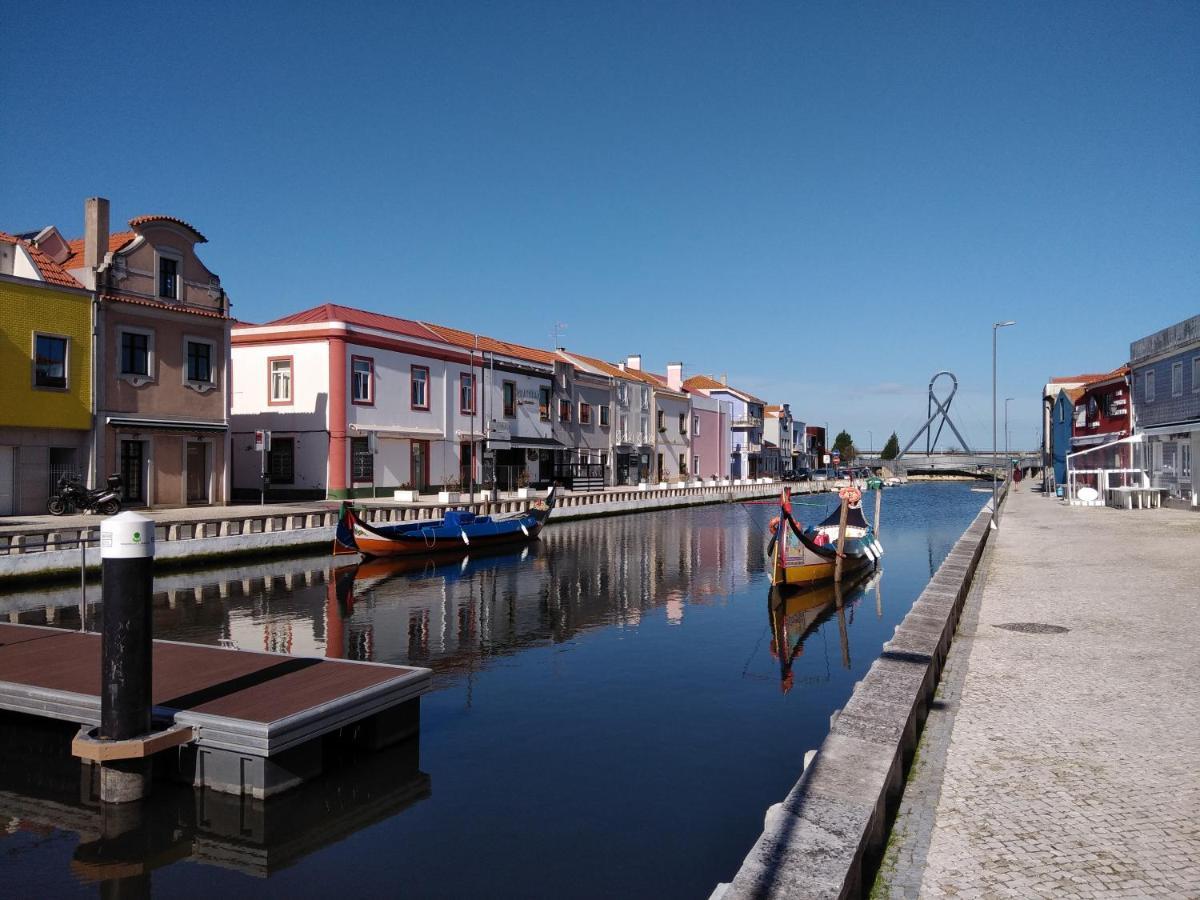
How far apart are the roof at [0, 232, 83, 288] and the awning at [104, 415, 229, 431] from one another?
166 inches

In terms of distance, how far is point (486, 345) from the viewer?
157 feet

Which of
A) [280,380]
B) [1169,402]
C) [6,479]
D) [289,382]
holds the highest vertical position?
[280,380]

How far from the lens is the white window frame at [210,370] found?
3030cm

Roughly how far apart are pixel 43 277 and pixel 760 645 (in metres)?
23.5

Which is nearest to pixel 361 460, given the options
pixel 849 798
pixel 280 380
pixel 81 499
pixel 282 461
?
pixel 282 461

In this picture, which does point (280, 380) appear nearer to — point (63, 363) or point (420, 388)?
point (420, 388)

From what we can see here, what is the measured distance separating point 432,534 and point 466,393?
56.9ft

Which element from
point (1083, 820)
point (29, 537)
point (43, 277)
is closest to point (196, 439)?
point (43, 277)

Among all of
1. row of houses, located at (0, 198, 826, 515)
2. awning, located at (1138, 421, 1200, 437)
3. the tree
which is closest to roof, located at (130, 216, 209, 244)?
row of houses, located at (0, 198, 826, 515)

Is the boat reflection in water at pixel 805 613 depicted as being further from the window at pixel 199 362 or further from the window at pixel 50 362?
the window at pixel 50 362

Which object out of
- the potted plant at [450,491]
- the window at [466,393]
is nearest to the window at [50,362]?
the potted plant at [450,491]

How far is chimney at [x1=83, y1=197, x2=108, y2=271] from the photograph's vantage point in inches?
1083

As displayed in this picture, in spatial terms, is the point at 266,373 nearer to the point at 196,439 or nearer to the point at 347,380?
the point at 347,380

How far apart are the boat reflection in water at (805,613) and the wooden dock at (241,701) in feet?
19.3
